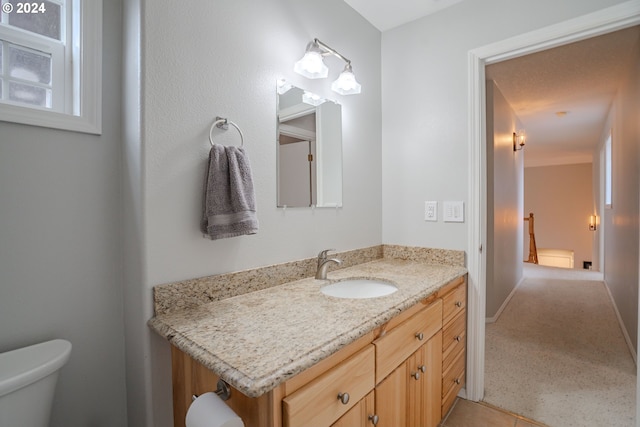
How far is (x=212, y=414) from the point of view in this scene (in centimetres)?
70

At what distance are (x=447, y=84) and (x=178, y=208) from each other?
167cm

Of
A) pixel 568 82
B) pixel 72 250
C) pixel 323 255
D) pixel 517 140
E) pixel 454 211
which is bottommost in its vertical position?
pixel 323 255

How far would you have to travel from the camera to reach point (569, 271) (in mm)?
4973

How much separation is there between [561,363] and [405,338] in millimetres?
1856

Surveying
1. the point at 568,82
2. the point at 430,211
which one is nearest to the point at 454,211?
the point at 430,211

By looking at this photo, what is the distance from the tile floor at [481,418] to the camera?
1570mm

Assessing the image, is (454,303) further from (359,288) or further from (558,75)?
(558,75)

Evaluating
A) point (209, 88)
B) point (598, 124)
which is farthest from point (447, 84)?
point (598, 124)

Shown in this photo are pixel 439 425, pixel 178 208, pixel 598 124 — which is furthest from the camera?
pixel 598 124

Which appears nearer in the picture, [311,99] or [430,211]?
[311,99]

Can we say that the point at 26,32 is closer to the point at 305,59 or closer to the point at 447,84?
the point at 305,59

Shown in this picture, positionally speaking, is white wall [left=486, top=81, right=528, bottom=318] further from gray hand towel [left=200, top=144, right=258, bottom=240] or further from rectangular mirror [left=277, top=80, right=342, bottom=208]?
gray hand towel [left=200, top=144, right=258, bottom=240]

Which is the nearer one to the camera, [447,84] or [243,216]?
[243,216]

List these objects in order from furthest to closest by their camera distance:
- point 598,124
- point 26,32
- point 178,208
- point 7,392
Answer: point 598,124, point 178,208, point 26,32, point 7,392
